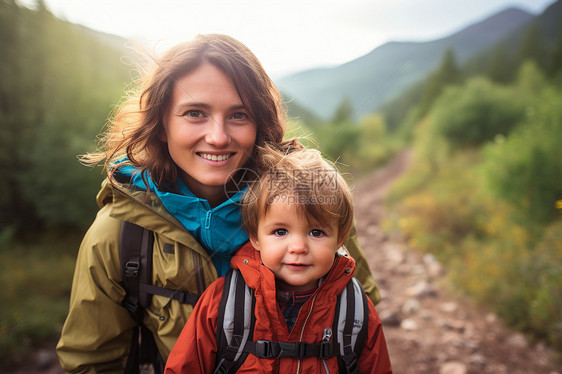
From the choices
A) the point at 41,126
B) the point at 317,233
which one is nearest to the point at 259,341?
the point at 317,233

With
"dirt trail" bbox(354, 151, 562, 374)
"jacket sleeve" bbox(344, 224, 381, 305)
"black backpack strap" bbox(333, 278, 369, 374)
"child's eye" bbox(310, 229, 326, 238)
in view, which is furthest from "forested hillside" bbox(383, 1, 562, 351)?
Answer: "child's eye" bbox(310, 229, 326, 238)

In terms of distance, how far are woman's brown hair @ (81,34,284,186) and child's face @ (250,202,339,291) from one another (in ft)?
1.19

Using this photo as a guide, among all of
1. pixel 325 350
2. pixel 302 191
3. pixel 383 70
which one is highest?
Answer: pixel 383 70

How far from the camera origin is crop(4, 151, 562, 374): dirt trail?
3.57 metres

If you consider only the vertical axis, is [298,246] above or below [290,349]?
above

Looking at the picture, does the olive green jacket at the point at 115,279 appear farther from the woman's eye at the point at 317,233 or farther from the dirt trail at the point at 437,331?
the dirt trail at the point at 437,331

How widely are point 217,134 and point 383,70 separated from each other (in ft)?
9.94

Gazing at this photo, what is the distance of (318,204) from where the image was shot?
1426 mm

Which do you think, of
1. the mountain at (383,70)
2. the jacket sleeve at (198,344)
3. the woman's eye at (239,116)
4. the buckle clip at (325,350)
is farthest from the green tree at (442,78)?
the jacket sleeve at (198,344)

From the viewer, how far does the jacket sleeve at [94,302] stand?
1.51 m

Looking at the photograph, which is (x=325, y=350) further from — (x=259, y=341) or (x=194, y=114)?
(x=194, y=114)

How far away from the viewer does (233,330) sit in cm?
140

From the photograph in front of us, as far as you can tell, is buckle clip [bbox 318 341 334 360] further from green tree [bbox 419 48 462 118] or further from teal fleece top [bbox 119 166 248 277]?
green tree [bbox 419 48 462 118]

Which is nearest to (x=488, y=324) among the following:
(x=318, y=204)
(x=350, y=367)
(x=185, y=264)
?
(x=350, y=367)
